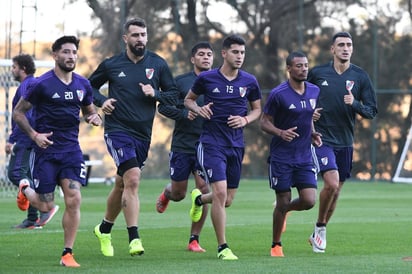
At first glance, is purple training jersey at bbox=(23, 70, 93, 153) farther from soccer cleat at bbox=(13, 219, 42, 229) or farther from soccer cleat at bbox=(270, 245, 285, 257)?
soccer cleat at bbox=(13, 219, 42, 229)

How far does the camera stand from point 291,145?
44.2 feet

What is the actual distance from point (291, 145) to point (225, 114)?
2.67 feet

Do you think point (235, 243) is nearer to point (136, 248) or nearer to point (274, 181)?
point (274, 181)

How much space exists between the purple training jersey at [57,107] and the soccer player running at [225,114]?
1.40 meters

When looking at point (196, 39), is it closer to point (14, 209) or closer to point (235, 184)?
point (14, 209)

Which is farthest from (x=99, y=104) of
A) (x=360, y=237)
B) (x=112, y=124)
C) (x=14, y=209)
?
(x=14, y=209)

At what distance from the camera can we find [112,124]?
1337 centimetres

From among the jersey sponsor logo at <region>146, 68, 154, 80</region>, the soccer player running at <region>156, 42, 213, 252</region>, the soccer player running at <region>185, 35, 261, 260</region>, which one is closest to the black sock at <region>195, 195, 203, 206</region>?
the soccer player running at <region>156, 42, 213, 252</region>

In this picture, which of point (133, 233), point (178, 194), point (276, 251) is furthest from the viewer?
point (178, 194)

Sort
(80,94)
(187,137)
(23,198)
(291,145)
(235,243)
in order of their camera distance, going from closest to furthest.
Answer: (80,94) → (291,145) → (235,243) → (187,137) → (23,198)

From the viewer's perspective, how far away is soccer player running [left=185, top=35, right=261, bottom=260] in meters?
13.1

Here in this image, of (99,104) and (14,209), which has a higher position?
(99,104)

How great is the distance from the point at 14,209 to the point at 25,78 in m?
4.93

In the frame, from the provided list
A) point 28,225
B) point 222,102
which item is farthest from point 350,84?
point 28,225
